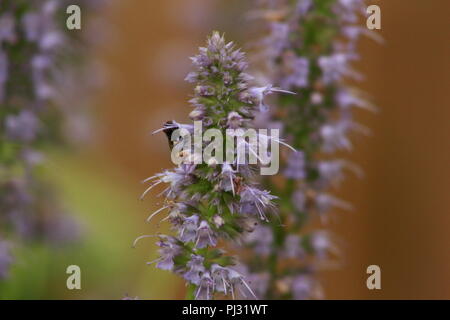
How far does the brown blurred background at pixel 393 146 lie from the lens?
8.70 ft

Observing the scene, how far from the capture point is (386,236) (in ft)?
9.42

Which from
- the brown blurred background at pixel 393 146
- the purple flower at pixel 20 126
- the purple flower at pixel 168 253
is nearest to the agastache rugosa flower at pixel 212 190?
the purple flower at pixel 168 253

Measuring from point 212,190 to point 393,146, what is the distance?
6.22 feet

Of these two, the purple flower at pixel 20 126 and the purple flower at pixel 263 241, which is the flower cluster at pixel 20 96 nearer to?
the purple flower at pixel 20 126

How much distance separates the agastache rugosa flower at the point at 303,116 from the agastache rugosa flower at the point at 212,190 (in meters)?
0.42

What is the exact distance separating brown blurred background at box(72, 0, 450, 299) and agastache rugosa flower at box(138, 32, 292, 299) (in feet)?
4.64

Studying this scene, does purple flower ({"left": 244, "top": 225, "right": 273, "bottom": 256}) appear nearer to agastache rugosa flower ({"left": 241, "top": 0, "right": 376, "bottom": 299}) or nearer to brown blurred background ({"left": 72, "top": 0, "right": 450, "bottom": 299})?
agastache rugosa flower ({"left": 241, "top": 0, "right": 376, "bottom": 299})

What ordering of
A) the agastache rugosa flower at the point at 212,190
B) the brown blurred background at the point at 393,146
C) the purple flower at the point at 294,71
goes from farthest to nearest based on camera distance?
1. the brown blurred background at the point at 393,146
2. the purple flower at the point at 294,71
3. the agastache rugosa flower at the point at 212,190

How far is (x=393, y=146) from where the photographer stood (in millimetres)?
2861

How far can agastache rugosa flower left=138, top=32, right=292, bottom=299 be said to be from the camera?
109cm

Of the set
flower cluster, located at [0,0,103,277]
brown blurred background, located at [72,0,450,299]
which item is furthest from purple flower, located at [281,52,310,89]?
brown blurred background, located at [72,0,450,299]

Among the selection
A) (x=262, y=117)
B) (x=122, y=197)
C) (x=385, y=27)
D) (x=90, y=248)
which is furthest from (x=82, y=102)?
(x=385, y=27)
